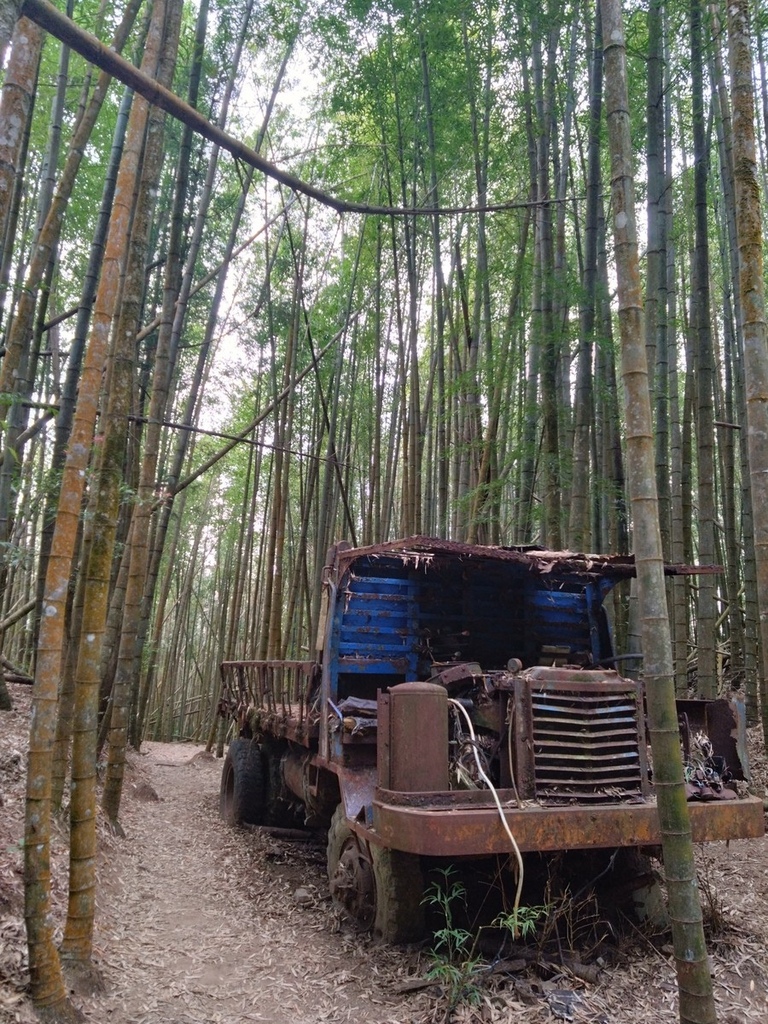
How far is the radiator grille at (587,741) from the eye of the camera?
10.5 feet

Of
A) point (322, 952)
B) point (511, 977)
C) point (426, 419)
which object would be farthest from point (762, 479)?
point (426, 419)

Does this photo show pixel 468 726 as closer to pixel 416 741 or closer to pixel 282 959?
pixel 416 741

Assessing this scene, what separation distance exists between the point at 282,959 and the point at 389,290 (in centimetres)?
869

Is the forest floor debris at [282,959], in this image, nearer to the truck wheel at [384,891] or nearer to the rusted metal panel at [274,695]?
the truck wheel at [384,891]

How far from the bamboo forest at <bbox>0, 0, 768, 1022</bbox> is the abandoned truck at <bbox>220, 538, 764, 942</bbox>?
41cm

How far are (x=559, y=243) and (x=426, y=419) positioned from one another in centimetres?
433

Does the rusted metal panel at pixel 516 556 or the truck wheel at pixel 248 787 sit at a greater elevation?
the rusted metal panel at pixel 516 556

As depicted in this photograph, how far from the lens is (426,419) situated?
10.3m

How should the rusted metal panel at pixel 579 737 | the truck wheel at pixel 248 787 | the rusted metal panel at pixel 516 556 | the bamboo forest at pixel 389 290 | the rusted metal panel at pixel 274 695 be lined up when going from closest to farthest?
the bamboo forest at pixel 389 290
the rusted metal panel at pixel 579 737
the rusted metal panel at pixel 516 556
the rusted metal panel at pixel 274 695
the truck wheel at pixel 248 787

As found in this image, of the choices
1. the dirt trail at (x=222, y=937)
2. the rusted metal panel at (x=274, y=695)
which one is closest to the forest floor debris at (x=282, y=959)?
the dirt trail at (x=222, y=937)

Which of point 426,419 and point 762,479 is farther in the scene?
point 426,419

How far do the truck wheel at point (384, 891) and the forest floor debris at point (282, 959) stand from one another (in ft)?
0.28

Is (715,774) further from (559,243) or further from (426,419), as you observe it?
(426,419)

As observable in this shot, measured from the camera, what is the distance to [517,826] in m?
2.88
